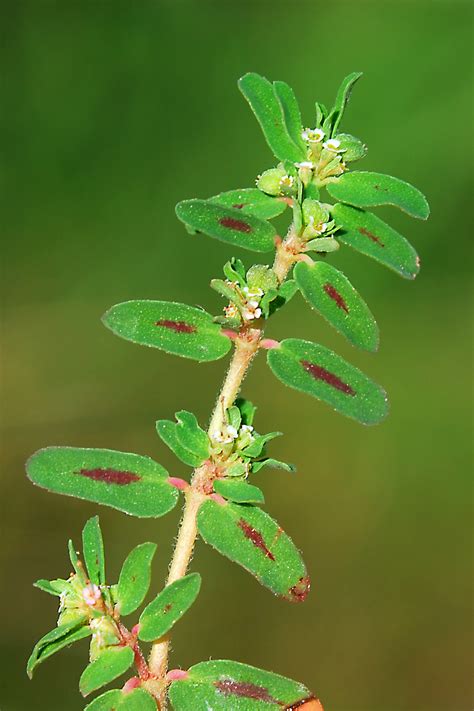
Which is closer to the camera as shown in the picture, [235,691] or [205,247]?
[235,691]

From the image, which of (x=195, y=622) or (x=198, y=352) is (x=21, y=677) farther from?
(x=198, y=352)

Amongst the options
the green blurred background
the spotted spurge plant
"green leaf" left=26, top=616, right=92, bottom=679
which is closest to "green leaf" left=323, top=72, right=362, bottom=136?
the spotted spurge plant

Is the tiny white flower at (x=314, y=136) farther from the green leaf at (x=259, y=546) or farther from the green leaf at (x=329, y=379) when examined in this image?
the green leaf at (x=259, y=546)

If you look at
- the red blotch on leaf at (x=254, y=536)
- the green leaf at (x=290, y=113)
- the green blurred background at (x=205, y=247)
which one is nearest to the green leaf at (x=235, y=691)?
the red blotch on leaf at (x=254, y=536)

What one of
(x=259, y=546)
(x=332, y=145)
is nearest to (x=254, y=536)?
(x=259, y=546)

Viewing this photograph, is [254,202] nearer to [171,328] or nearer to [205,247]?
[171,328]
